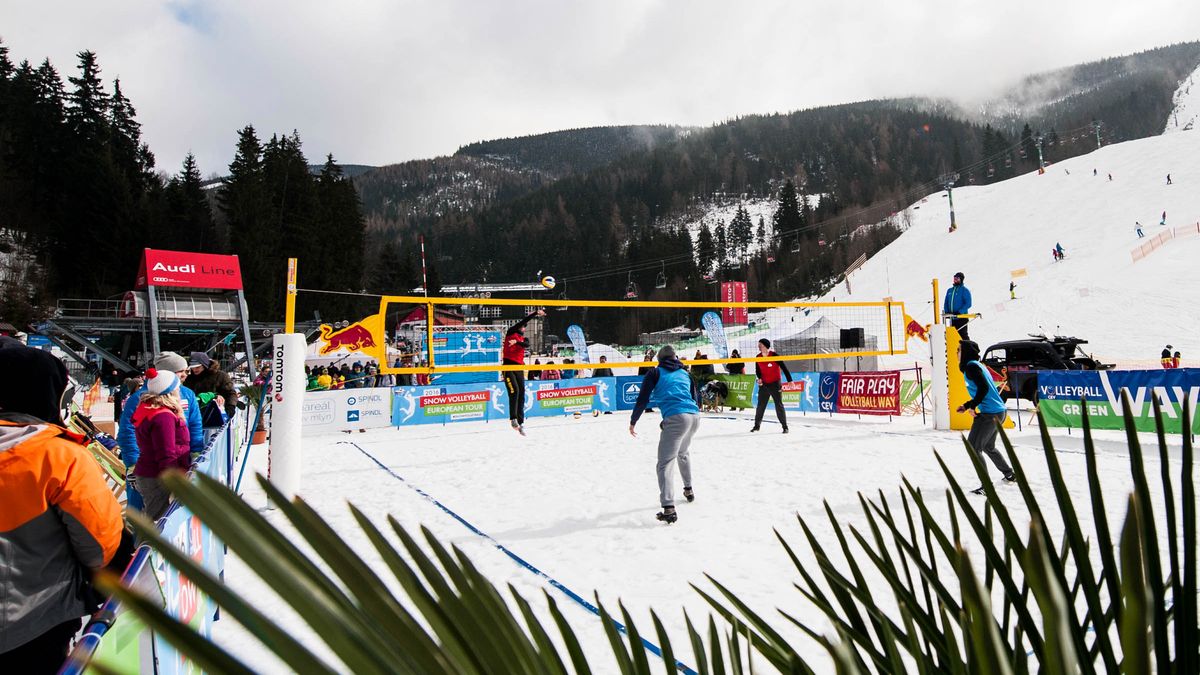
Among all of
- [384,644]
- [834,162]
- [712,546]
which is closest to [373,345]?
[712,546]

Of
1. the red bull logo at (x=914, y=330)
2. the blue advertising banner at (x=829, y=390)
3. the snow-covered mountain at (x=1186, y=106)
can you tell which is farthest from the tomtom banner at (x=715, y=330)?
the snow-covered mountain at (x=1186, y=106)

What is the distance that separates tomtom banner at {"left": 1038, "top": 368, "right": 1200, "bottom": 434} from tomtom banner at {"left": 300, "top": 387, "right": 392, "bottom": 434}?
13.1 meters

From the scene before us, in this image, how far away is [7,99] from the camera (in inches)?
1743

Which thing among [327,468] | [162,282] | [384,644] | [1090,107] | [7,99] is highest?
[1090,107]

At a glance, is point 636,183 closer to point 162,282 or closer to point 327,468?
point 162,282

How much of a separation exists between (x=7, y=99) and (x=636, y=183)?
3837 inches

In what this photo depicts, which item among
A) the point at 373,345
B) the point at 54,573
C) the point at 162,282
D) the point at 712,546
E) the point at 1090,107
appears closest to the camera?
the point at 54,573

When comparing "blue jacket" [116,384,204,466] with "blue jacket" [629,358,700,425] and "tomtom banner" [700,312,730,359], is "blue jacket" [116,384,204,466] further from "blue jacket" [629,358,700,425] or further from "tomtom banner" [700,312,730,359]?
"tomtom banner" [700,312,730,359]

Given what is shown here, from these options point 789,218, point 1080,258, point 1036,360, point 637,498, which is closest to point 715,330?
point 637,498

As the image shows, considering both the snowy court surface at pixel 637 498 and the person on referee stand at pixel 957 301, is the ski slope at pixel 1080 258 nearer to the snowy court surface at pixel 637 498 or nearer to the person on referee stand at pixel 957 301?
the person on referee stand at pixel 957 301

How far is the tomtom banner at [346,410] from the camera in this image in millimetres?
14383

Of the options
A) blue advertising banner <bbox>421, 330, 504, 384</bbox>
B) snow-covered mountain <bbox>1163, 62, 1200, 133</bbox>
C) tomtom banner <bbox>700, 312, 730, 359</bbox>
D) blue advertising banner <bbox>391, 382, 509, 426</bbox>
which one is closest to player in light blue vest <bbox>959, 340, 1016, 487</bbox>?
tomtom banner <bbox>700, 312, 730, 359</bbox>

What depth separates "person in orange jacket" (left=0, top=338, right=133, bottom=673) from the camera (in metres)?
2.27

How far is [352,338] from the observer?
7.57 metres
